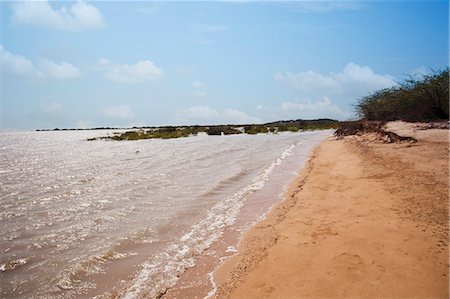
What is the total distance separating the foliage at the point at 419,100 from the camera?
996 inches

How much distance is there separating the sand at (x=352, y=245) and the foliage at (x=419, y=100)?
64.1 ft

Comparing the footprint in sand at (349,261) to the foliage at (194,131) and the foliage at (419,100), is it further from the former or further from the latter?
the foliage at (194,131)

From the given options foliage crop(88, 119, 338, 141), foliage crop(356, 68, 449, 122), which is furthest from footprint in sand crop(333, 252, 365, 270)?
foliage crop(88, 119, 338, 141)

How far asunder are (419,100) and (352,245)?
91.2ft

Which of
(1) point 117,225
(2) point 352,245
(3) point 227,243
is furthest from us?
(1) point 117,225

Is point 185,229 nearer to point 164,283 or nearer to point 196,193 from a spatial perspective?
point 164,283

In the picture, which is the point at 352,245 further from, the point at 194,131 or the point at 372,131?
the point at 194,131

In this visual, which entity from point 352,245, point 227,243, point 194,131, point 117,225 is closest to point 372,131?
point 352,245

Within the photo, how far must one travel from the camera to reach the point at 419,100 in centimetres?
2764

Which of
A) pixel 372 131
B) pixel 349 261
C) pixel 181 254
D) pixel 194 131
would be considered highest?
pixel 194 131

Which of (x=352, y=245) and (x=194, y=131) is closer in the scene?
(x=352, y=245)

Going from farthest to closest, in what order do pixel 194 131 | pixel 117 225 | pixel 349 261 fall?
pixel 194 131 < pixel 117 225 < pixel 349 261

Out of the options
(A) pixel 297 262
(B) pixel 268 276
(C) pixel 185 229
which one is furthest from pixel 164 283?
(C) pixel 185 229

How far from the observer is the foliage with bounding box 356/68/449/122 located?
2530cm
